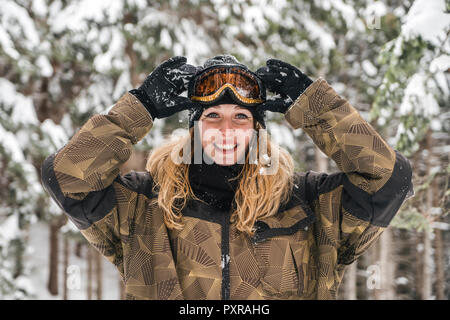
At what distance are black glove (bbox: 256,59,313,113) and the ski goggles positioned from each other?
6 centimetres

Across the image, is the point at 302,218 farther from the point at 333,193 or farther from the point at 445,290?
the point at 445,290

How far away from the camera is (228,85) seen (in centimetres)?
242

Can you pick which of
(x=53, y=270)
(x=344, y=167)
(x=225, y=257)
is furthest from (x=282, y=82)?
(x=53, y=270)

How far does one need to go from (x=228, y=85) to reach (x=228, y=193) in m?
0.65

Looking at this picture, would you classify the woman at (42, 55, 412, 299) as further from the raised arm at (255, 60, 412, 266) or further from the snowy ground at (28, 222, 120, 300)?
the snowy ground at (28, 222, 120, 300)

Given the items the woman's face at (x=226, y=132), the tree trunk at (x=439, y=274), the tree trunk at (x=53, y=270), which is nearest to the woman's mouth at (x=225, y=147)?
the woman's face at (x=226, y=132)

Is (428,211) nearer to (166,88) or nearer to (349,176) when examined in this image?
(349,176)

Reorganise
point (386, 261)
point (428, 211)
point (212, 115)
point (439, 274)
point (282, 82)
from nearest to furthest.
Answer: point (282, 82), point (212, 115), point (428, 211), point (439, 274), point (386, 261)

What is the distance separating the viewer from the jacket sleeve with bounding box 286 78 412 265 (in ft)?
6.96

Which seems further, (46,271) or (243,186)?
(46,271)

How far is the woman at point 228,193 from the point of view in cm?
216

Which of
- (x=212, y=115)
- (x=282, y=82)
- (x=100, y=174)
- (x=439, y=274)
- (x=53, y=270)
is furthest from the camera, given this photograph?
(x=53, y=270)

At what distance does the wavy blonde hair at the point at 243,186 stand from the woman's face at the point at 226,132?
0.14 meters

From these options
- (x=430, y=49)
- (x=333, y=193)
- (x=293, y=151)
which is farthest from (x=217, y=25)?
(x=333, y=193)
